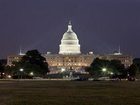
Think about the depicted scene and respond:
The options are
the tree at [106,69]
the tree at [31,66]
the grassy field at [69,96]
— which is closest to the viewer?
the grassy field at [69,96]

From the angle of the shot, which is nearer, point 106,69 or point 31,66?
point 31,66

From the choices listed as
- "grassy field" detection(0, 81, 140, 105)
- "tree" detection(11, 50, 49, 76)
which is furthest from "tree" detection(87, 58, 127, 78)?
"grassy field" detection(0, 81, 140, 105)

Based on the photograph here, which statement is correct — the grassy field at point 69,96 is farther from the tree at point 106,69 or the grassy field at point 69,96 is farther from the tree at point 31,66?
the tree at point 106,69

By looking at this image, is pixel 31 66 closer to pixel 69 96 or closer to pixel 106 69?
pixel 106 69

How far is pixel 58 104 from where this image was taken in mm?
37125

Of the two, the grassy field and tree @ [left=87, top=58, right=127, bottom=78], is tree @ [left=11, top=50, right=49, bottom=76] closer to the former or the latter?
tree @ [left=87, top=58, right=127, bottom=78]

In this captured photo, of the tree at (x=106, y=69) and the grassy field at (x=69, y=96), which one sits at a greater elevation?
the tree at (x=106, y=69)

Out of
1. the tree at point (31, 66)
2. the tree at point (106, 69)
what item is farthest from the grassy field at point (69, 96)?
the tree at point (106, 69)

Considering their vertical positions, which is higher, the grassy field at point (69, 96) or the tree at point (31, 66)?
the tree at point (31, 66)

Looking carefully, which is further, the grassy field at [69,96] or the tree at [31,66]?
the tree at [31,66]

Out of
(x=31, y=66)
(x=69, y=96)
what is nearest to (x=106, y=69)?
(x=31, y=66)

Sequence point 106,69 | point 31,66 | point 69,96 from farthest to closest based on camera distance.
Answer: point 106,69 → point 31,66 → point 69,96

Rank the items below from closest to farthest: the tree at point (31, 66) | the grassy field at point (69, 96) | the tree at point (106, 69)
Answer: the grassy field at point (69, 96) < the tree at point (31, 66) < the tree at point (106, 69)

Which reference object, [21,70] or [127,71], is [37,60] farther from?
[127,71]
